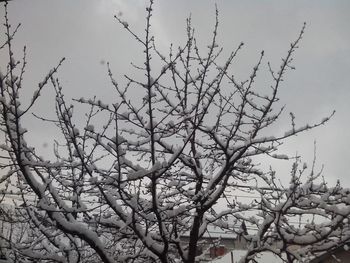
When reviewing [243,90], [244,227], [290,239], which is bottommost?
[290,239]

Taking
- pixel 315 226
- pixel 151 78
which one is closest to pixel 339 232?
pixel 315 226

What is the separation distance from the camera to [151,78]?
4258 mm

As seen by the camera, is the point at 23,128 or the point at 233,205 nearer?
the point at 23,128

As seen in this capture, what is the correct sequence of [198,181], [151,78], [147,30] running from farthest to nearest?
[198,181], [151,78], [147,30]

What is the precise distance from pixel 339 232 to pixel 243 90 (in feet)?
8.12

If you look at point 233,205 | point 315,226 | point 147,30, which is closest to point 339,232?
point 315,226

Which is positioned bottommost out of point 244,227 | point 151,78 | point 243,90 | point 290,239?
point 290,239

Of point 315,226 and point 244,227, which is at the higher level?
point 244,227

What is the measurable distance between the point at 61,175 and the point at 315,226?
343 centimetres

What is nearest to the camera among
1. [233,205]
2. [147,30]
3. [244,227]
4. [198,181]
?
[147,30]

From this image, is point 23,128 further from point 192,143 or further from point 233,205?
point 233,205

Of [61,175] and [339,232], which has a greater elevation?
[61,175]

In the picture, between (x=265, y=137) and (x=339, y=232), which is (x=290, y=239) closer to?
(x=339, y=232)

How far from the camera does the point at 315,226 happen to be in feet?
16.1
